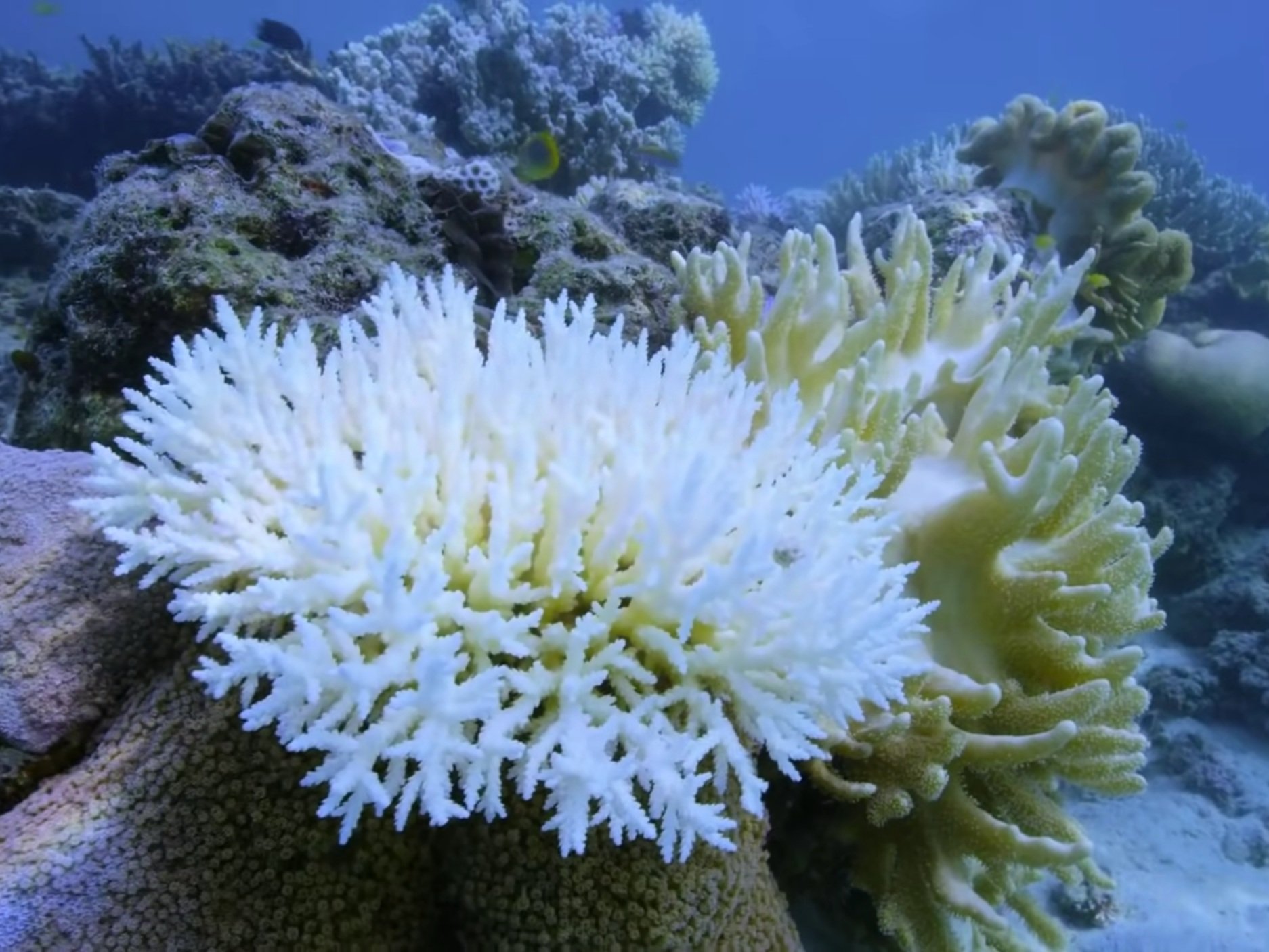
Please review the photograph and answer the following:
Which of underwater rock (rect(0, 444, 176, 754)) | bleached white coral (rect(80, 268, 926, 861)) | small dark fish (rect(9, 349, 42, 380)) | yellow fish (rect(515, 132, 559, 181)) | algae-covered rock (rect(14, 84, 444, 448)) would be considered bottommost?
underwater rock (rect(0, 444, 176, 754))

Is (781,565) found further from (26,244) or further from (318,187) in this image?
(26,244)

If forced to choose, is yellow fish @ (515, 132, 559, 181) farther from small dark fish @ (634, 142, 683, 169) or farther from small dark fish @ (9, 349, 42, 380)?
small dark fish @ (9, 349, 42, 380)

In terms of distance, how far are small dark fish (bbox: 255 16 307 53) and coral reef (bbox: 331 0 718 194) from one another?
747mm

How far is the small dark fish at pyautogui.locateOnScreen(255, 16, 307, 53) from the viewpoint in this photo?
1101 centimetres

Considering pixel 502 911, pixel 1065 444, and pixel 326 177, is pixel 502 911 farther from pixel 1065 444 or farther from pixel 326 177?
pixel 326 177

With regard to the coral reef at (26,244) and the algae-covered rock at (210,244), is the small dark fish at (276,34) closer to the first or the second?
the coral reef at (26,244)

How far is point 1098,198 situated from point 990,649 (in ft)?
17.0

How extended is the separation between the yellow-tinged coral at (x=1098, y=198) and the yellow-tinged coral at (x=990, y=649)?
4.17 meters

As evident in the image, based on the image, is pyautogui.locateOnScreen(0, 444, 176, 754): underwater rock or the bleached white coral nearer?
the bleached white coral

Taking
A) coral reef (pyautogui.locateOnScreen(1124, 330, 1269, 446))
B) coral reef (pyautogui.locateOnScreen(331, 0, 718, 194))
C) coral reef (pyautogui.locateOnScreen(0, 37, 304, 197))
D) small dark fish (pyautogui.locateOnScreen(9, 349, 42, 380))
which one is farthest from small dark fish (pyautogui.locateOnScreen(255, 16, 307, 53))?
coral reef (pyautogui.locateOnScreen(1124, 330, 1269, 446))

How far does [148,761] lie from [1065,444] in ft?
8.20

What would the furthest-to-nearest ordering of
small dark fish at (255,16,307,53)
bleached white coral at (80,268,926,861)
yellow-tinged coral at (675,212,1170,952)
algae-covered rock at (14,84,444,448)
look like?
small dark fish at (255,16,307,53)
algae-covered rock at (14,84,444,448)
yellow-tinged coral at (675,212,1170,952)
bleached white coral at (80,268,926,861)

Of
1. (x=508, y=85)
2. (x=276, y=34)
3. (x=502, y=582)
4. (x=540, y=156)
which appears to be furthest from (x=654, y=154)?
(x=502, y=582)

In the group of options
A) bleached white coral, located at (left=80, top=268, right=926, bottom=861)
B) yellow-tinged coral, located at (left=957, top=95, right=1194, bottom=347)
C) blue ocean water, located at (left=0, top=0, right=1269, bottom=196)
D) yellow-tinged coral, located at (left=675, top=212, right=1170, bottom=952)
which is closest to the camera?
bleached white coral, located at (left=80, top=268, right=926, bottom=861)
